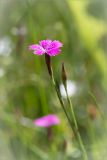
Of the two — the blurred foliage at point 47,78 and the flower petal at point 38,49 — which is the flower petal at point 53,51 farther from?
the blurred foliage at point 47,78

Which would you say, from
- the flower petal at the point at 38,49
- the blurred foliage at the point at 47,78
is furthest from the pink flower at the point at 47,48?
the blurred foliage at the point at 47,78

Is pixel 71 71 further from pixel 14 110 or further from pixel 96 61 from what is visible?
pixel 14 110

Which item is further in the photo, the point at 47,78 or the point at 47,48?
the point at 47,78

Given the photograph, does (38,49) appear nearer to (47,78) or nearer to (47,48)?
(47,48)

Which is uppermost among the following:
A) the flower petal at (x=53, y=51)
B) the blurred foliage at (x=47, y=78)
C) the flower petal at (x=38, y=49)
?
the flower petal at (x=38, y=49)

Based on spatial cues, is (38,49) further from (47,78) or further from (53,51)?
(47,78)

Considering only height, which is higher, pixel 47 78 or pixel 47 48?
pixel 47 48

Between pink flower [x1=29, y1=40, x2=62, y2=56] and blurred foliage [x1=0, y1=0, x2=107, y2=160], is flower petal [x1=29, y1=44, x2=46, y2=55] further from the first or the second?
blurred foliage [x1=0, y1=0, x2=107, y2=160]

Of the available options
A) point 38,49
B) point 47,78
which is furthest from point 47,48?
point 47,78

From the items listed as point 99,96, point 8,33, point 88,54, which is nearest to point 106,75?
point 99,96
